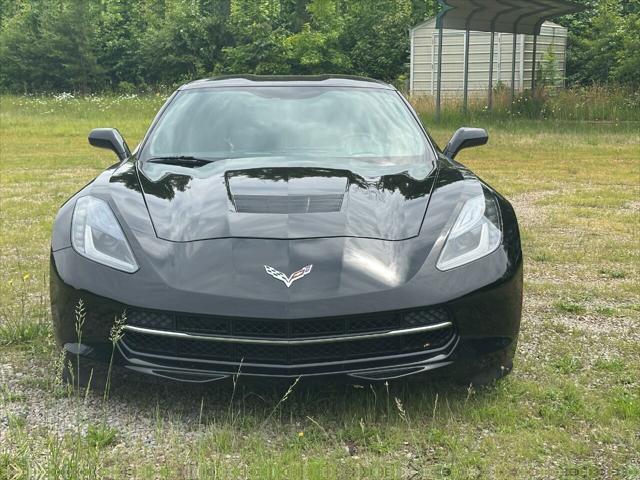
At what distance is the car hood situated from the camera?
2.62 m

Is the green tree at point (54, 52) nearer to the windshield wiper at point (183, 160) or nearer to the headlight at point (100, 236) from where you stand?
the windshield wiper at point (183, 160)

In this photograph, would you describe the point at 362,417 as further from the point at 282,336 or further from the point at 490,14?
the point at 490,14

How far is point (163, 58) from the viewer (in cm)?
3428

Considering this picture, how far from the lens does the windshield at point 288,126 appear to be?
143 inches

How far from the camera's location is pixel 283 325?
234 centimetres

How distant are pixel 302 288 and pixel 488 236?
0.85 meters

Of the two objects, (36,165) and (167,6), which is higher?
(167,6)

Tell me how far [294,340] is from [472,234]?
2.87 feet

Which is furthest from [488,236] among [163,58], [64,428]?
[163,58]

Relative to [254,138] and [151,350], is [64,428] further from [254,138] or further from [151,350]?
[254,138]

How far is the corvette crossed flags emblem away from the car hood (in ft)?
0.58

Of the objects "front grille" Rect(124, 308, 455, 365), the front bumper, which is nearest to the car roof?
the front bumper

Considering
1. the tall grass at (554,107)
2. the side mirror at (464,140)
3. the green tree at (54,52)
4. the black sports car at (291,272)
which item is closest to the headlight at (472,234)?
the black sports car at (291,272)

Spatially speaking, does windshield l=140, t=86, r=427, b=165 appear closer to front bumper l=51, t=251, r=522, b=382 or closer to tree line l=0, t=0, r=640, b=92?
front bumper l=51, t=251, r=522, b=382
